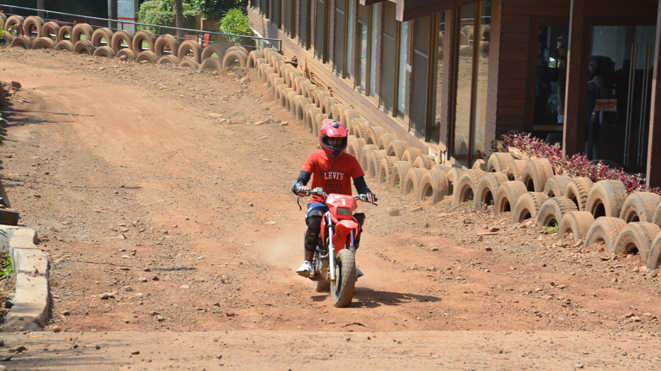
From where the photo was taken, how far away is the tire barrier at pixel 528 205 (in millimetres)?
9750

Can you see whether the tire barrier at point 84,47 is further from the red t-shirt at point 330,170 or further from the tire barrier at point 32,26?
the red t-shirt at point 330,170

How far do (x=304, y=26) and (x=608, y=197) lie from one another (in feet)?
61.3

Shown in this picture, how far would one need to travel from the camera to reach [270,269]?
29.1ft

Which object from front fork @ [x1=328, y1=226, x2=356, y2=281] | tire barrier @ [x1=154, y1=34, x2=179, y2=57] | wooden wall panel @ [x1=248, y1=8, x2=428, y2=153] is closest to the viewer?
front fork @ [x1=328, y1=226, x2=356, y2=281]

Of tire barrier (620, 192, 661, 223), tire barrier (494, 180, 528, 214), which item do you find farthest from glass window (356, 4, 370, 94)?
tire barrier (620, 192, 661, 223)

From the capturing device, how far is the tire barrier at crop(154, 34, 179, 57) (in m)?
28.9

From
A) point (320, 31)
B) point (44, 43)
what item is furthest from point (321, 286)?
point (44, 43)

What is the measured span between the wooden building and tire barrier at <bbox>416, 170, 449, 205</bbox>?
0.89 m

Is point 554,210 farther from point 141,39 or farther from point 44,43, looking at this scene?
point 44,43

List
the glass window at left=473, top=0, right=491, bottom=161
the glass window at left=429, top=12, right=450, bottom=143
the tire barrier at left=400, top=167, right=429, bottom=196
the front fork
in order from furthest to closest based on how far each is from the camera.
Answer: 1. the glass window at left=429, top=12, right=450, bottom=143
2. the tire barrier at left=400, top=167, right=429, bottom=196
3. the glass window at left=473, top=0, right=491, bottom=161
4. the front fork

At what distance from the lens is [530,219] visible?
9.90 metres

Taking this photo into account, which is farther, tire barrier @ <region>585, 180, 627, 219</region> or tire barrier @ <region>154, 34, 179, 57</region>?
tire barrier @ <region>154, 34, 179, 57</region>

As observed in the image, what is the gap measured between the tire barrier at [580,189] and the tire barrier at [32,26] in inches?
1105

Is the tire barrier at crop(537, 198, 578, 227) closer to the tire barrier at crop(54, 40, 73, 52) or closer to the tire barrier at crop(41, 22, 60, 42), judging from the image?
the tire barrier at crop(54, 40, 73, 52)
